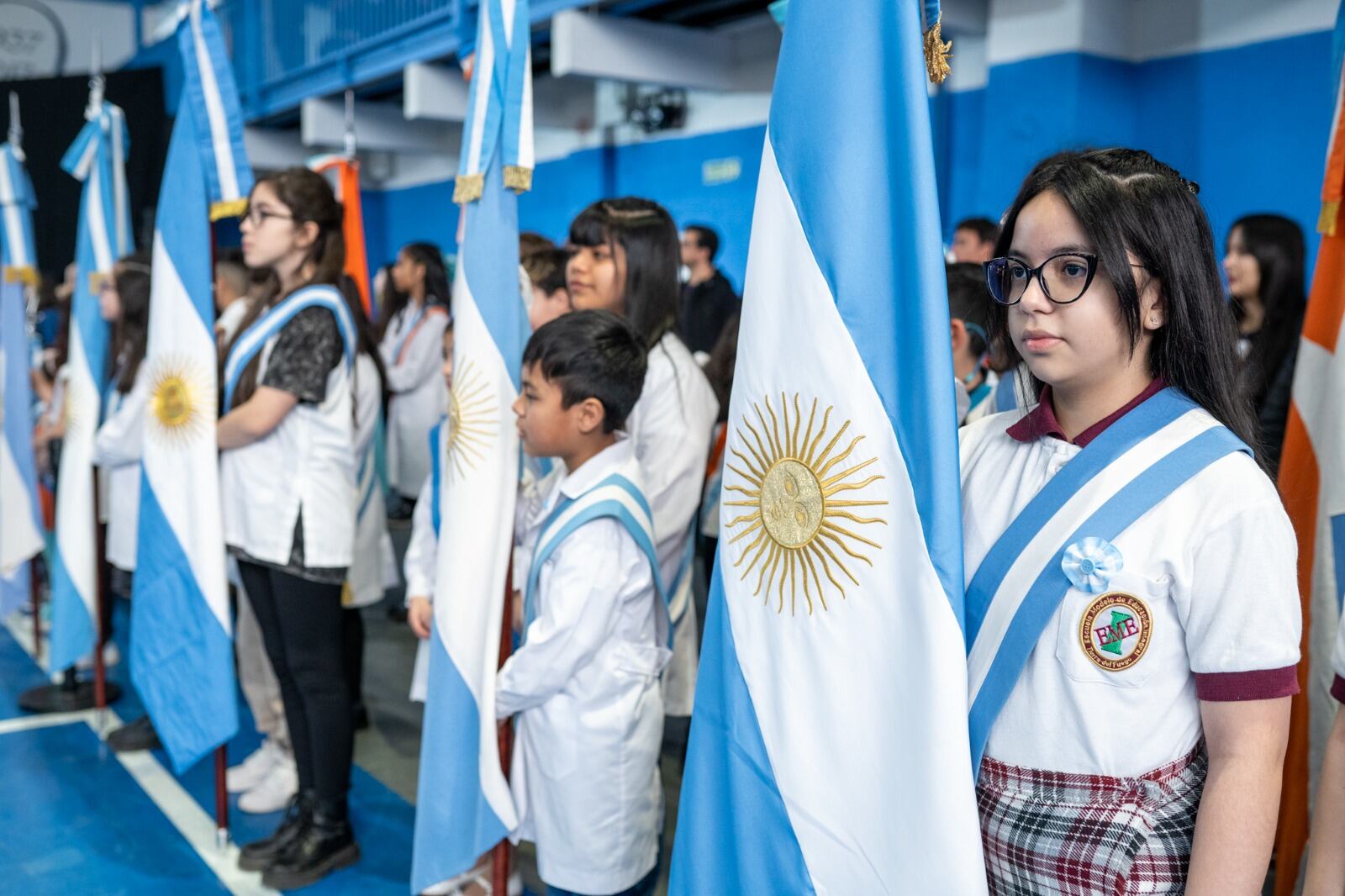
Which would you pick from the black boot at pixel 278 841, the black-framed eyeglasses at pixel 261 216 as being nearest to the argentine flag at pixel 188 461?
the black-framed eyeglasses at pixel 261 216

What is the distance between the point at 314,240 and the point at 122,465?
4.00 ft

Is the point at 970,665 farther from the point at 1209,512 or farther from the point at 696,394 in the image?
the point at 696,394

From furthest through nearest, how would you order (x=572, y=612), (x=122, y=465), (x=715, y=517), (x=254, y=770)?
(x=122, y=465)
(x=254, y=770)
(x=715, y=517)
(x=572, y=612)

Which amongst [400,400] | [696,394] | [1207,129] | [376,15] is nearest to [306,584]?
[696,394]

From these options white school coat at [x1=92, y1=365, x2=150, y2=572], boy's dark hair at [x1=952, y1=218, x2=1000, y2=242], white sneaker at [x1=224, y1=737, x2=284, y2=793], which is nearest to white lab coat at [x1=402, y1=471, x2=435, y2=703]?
white sneaker at [x1=224, y1=737, x2=284, y2=793]

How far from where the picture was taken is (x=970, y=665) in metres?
1.14

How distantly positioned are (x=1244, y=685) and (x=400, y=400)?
195 inches

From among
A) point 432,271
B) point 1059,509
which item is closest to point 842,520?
point 1059,509

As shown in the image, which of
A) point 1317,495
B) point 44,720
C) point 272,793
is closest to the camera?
point 1317,495

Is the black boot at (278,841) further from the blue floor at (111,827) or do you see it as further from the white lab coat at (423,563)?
the white lab coat at (423,563)

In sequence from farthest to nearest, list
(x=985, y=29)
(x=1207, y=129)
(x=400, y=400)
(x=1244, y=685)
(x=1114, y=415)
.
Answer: (x=400, y=400)
(x=985, y=29)
(x=1207, y=129)
(x=1114, y=415)
(x=1244, y=685)

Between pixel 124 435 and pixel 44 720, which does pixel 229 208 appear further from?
pixel 44 720

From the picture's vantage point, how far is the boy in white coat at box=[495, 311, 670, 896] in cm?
190

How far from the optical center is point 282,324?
2414 mm
